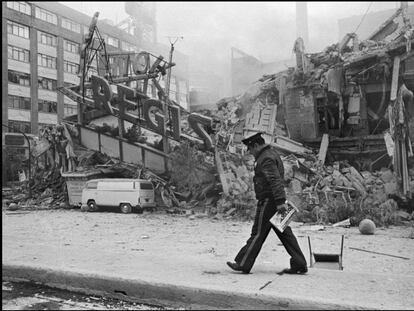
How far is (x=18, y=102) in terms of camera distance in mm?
18656

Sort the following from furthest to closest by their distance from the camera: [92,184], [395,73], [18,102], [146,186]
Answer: [18,102] < [395,73] < [92,184] < [146,186]

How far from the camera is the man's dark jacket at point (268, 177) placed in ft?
13.8

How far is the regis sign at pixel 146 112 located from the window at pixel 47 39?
2.30 meters

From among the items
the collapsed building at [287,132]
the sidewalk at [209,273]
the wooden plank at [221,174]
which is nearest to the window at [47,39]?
the collapsed building at [287,132]

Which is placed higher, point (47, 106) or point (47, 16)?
point (47, 16)

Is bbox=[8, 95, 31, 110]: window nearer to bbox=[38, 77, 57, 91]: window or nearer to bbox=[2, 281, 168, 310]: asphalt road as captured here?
bbox=[38, 77, 57, 91]: window

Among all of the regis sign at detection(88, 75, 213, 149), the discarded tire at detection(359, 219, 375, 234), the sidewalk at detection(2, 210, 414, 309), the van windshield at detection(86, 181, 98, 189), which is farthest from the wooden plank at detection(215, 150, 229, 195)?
the discarded tire at detection(359, 219, 375, 234)

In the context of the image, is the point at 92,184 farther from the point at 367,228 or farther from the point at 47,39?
the point at 367,228

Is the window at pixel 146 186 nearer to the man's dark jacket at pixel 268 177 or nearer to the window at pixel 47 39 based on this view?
the window at pixel 47 39

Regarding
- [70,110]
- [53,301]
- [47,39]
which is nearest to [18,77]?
[70,110]

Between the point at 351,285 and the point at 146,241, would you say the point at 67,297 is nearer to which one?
the point at 351,285

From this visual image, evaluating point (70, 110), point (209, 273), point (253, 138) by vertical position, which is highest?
point (70, 110)

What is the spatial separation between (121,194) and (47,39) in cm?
540

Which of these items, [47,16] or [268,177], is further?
[47,16]
